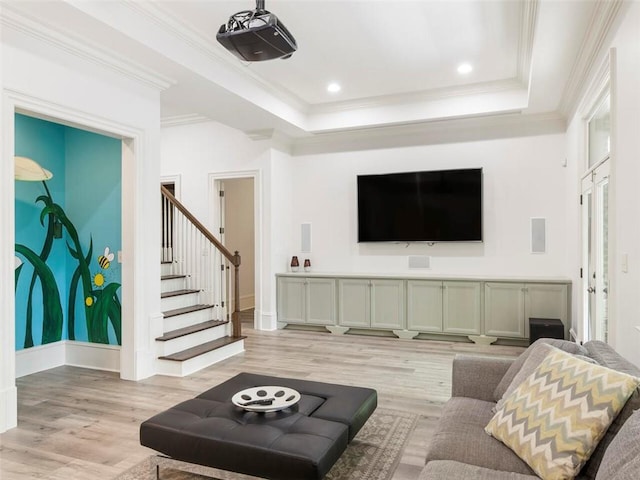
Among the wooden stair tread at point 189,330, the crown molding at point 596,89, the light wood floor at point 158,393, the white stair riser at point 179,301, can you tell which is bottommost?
the light wood floor at point 158,393

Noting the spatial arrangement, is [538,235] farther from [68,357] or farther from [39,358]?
[39,358]

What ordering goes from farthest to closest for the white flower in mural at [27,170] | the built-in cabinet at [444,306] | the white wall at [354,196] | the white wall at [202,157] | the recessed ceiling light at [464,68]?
the white wall at [202,157] < the white wall at [354,196] < the built-in cabinet at [444,306] < the recessed ceiling light at [464,68] < the white flower in mural at [27,170]

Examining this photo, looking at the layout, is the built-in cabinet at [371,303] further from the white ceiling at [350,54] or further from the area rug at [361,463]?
the area rug at [361,463]

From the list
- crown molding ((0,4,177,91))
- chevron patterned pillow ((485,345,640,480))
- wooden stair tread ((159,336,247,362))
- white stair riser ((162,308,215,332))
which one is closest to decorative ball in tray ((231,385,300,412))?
chevron patterned pillow ((485,345,640,480))

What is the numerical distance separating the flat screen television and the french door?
63.3 inches

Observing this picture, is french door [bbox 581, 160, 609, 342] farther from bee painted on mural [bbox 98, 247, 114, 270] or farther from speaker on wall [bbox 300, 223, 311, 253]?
bee painted on mural [bbox 98, 247, 114, 270]

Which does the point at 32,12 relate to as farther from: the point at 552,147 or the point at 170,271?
the point at 552,147

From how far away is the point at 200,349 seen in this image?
188 inches

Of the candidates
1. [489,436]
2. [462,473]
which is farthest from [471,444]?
[462,473]

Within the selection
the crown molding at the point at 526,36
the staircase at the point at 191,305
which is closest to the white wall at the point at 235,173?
the staircase at the point at 191,305

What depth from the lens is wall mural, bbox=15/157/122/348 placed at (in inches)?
179

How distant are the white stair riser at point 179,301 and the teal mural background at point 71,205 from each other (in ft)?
2.35

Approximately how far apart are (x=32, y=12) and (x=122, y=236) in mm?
2011

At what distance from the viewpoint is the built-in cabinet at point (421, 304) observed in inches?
218
